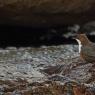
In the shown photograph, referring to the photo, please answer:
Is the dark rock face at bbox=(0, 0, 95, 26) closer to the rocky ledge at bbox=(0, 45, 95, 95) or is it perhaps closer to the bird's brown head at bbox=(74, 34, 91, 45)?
the rocky ledge at bbox=(0, 45, 95, 95)

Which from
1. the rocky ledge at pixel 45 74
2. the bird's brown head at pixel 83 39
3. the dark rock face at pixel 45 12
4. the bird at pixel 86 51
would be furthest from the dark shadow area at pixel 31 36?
the bird at pixel 86 51

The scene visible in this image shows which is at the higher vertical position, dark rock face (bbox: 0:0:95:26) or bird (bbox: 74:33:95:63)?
dark rock face (bbox: 0:0:95:26)

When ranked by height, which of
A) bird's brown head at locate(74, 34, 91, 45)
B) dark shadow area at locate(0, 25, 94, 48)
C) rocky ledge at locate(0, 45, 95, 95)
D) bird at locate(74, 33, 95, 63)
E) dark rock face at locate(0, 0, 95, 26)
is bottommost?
rocky ledge at locate(0, 45, 95, 95)

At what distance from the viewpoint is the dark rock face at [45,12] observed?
917 centimetres

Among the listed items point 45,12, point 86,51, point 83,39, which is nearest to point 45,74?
point 86,51

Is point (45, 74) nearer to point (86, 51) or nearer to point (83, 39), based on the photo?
point (86, 51)

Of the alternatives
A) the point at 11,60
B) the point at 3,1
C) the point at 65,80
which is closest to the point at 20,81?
the point at 65,80

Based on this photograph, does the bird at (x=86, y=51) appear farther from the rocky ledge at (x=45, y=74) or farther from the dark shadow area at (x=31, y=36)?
the dark shadow area at (x=31, y=36)

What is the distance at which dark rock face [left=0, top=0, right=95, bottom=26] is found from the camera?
9172 mm

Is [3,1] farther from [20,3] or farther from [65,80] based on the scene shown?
[65,80]

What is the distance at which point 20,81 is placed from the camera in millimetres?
5715

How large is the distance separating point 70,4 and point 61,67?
3394mm

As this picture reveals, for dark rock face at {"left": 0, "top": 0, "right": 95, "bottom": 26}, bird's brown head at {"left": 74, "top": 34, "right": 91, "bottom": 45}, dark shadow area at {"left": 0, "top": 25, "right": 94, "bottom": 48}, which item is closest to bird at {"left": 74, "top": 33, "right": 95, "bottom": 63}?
bird's brown head at {"left": 74, "top": 34, "right": 91, "bottom": 45}

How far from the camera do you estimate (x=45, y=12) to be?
9.73 meters
